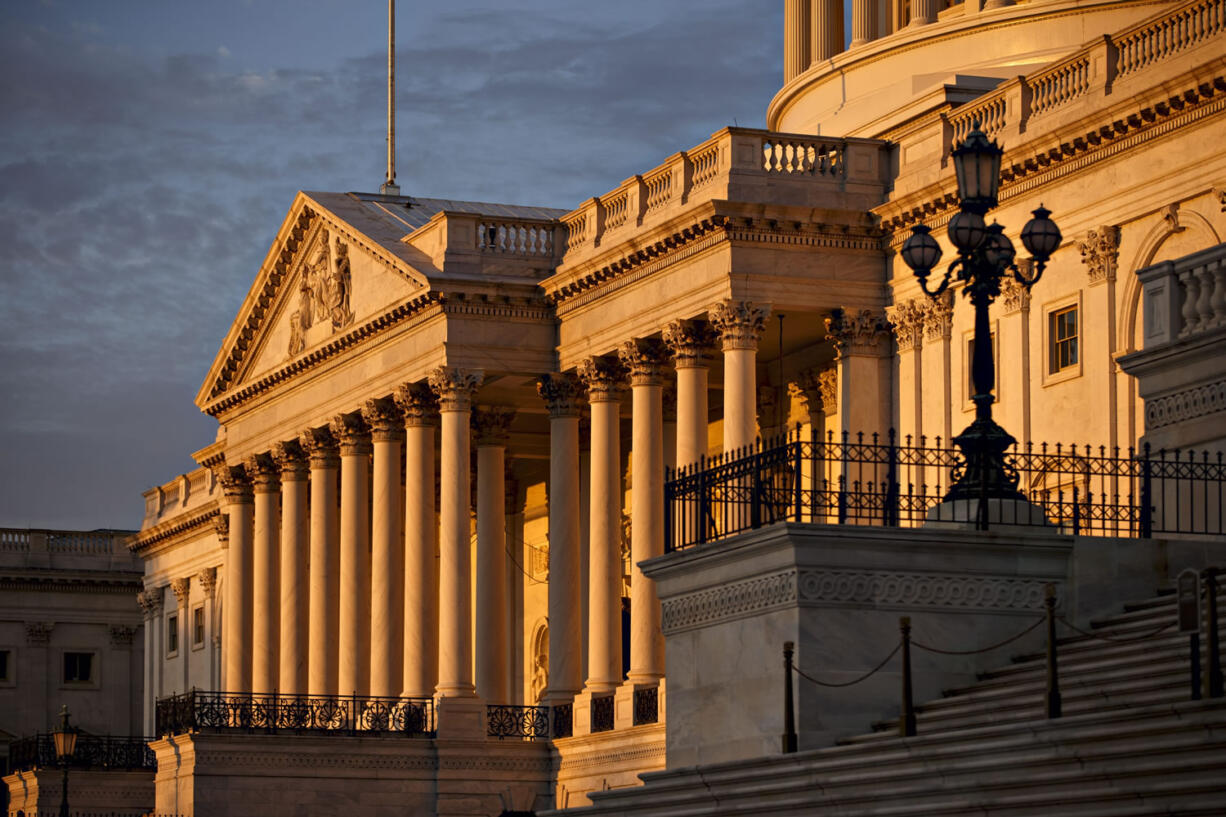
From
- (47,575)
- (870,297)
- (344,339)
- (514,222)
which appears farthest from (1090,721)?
(47,575)

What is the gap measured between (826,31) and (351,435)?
1665 cm

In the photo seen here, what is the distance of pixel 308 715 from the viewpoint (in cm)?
6206

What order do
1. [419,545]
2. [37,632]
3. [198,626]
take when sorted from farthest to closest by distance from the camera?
[37,632] → [198,626] → [419,545]

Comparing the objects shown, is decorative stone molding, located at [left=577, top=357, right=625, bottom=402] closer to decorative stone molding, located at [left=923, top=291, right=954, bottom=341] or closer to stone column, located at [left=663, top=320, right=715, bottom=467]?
stone column, located at [left=663, top=320, right=715, bottom=467]

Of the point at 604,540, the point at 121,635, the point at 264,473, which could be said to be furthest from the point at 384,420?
the point at 121,635

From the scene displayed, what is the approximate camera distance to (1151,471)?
95.8 feet

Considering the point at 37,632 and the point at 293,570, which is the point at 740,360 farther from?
the point at 37,632

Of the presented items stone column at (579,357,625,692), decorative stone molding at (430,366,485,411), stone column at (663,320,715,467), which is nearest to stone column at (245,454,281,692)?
decorative stone molding at (430,366,485,411)

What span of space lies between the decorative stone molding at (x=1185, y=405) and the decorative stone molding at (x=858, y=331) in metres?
20.4

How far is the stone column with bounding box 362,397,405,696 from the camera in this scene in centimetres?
6184

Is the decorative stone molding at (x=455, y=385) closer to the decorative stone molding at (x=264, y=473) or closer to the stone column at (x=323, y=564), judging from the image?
the stone column at (x=323, y=564)

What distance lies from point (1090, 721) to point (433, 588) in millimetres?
40408

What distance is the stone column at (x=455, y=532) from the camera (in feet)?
193

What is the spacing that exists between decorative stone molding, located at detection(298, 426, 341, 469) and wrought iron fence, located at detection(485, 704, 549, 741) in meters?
10.8
